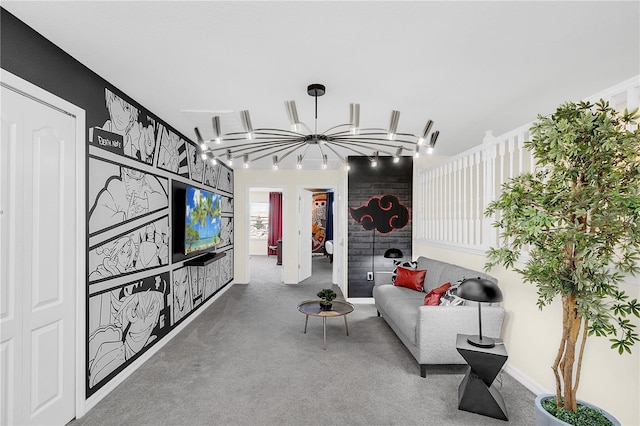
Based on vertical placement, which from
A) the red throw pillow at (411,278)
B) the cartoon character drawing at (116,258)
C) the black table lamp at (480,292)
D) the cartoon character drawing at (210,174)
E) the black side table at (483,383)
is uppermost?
the cartoon character drawing at (210,174)

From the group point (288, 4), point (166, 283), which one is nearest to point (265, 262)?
point (166, 283)

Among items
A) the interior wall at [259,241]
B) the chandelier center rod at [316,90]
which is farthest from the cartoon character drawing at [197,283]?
the interior wall at [259,241]

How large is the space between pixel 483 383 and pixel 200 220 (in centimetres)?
352

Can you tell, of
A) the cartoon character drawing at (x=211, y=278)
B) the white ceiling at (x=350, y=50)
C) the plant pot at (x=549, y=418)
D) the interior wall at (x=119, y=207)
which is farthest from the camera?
the cartoon character drawing at (x=211, y=278)

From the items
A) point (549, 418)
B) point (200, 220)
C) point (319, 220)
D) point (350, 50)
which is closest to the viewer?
point (549, 418)

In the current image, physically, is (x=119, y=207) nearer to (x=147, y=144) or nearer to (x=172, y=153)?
(x=147, y=144)

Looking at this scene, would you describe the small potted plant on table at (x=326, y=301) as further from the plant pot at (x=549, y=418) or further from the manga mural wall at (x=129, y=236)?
the plant pot at (x=549, y=418)

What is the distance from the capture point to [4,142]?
1.80 meters

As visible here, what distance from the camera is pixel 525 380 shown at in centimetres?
283

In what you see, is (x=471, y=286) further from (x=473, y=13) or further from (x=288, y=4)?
(x=288, y=4)

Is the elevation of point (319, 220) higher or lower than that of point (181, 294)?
higher

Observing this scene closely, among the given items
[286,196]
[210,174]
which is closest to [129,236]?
[210,174]

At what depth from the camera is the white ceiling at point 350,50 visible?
1806 mm

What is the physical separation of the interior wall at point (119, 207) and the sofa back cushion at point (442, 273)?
3.04 m
